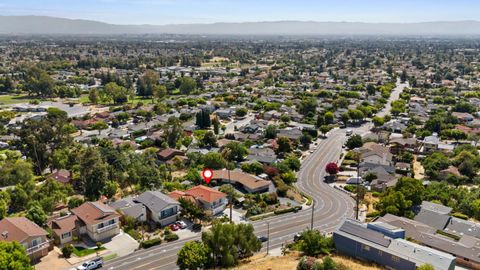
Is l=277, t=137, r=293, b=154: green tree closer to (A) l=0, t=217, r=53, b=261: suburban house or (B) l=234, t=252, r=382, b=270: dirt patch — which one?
(B) l=234, t=252, r=382, b=270: dirt patch

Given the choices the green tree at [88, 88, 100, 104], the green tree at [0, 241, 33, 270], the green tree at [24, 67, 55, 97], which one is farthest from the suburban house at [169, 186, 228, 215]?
the green tree at [24, 67, 55, 97]

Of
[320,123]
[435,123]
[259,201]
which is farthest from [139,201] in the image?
[435,123]

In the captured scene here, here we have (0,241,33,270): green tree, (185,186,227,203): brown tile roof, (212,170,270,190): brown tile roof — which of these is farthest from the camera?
(212,170,270,190): brown tile roof

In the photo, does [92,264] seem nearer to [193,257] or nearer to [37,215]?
[193,257]

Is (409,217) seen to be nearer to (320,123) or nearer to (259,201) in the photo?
(259,201)

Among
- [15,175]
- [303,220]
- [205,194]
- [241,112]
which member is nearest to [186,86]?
[241,112]

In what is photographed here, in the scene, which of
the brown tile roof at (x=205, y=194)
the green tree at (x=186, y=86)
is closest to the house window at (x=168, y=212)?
the brown tile roof at (x=205, y=194)
